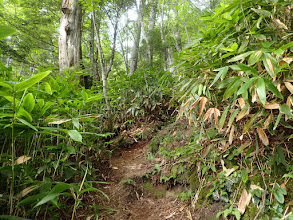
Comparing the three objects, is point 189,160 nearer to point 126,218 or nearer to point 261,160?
point 261,160

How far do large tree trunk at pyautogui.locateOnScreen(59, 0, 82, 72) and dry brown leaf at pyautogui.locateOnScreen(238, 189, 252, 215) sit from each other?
3665mm

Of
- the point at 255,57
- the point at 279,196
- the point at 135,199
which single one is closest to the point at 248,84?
the point at 255,57

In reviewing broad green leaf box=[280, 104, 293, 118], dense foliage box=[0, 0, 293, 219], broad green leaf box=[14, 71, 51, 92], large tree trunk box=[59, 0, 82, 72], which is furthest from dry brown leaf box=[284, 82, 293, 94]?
large tree trunk box=[59, 0, 82, 72]

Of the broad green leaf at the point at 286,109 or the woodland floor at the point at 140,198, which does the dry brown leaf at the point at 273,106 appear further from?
the woodland floor at the point at 140,198

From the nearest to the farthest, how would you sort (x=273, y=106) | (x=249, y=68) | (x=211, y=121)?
(x=249, y=68), (x=273, y=106), (x=211, y=121)

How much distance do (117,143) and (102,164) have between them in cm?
75

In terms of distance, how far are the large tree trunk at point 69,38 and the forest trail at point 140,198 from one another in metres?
2.49

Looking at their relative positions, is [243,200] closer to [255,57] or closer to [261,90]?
[261,90]

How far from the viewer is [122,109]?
3.88m

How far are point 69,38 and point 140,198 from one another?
363 centimetres

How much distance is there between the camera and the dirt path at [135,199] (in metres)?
1.68

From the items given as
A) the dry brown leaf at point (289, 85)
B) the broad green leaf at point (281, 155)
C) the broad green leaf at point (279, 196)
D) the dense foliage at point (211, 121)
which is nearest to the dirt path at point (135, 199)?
the dense foliage at point (211, 121)

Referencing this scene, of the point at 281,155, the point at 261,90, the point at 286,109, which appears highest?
the point at 261,90

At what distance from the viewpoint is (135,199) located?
6.52 ft
